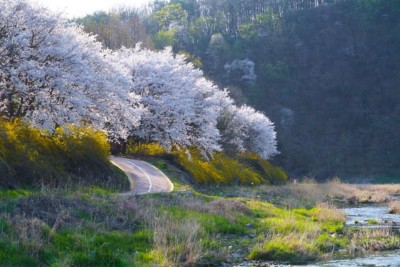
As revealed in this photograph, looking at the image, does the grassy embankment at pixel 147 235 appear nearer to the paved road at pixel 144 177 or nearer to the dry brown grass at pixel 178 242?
the dry brown grass at pixel 178 242

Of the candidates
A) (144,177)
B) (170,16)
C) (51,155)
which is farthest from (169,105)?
(170,16)

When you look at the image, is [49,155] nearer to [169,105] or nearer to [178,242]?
[178,242]

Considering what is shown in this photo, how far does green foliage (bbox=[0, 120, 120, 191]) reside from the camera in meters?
22.5

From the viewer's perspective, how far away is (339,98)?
127 metres

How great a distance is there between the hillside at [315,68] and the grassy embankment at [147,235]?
80745 mm

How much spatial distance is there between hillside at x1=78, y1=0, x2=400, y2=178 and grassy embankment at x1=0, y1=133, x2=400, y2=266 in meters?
80.7

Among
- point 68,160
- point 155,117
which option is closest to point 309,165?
point 155,117

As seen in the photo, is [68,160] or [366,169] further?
[366,169]

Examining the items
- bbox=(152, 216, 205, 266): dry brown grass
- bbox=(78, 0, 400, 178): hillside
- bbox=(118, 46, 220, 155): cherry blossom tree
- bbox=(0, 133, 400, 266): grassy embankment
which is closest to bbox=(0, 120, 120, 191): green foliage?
bbox=(0, 133, 400, 266): grassy embankment

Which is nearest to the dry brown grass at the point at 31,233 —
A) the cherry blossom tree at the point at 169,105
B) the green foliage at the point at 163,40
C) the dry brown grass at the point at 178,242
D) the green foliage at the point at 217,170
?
the dry brown grass at the point at 178,242

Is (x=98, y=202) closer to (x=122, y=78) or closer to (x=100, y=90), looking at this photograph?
(x=100, y=90)

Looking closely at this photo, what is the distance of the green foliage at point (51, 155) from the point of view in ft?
74.0

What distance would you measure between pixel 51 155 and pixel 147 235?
1296cm

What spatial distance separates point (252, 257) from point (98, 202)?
578 centimetres
